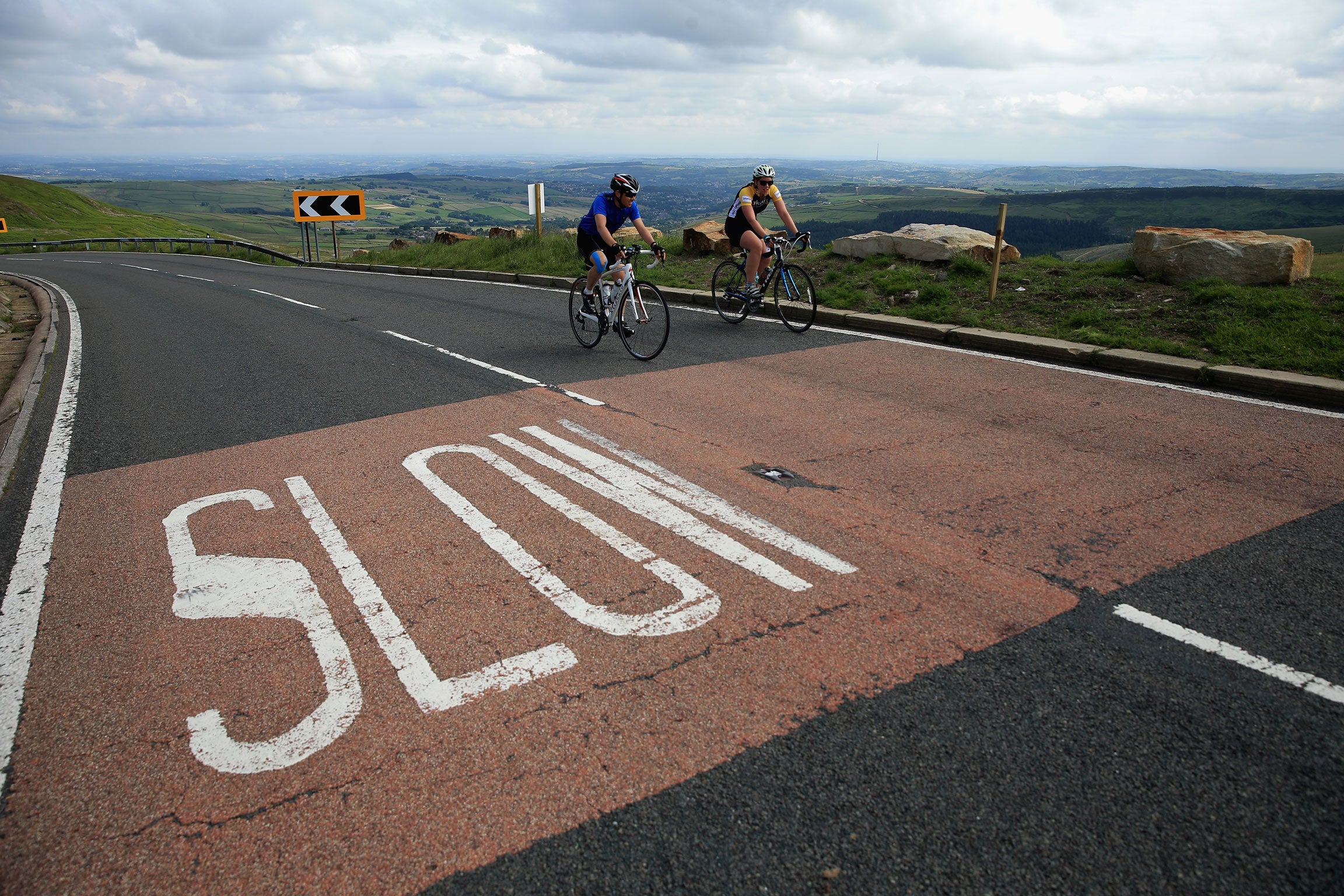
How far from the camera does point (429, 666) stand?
323 centimetres

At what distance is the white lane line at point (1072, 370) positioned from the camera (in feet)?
21.0

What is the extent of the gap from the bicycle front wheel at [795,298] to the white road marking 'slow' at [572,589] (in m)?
5.73

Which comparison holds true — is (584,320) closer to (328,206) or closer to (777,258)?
(777,258)

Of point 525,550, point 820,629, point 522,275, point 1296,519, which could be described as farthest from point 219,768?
point 522,275

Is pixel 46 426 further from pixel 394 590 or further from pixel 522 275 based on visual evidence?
pixel 522 275

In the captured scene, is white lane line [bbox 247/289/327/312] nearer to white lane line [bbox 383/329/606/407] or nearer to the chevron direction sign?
white lane line [bbox 383/329/606/407]

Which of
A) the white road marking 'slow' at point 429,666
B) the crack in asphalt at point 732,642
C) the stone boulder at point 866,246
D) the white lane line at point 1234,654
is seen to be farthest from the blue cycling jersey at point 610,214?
the white lane line at point 1234,654

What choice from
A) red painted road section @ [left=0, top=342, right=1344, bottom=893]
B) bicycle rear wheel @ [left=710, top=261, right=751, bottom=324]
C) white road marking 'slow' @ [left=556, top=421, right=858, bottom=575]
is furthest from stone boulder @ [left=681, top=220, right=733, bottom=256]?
white road marking 'slow' @ [left=556, top=421, right=858, bottom=575]

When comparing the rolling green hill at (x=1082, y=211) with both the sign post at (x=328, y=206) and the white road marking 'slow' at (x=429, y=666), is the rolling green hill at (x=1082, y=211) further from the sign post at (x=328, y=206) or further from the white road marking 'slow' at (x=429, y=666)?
the white road marking 'slow' at (x=429, y=666)

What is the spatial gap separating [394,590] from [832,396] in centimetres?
445

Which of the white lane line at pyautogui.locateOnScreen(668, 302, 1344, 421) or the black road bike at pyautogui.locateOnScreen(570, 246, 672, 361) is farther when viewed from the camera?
the black road bike at pyautogui.locateOnScreen(570, 246, 672, 361)

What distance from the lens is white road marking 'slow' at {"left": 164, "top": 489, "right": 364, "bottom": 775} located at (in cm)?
279

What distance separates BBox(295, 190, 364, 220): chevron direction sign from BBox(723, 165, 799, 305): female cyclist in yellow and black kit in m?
20.6

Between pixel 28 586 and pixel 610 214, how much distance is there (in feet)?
21.6
